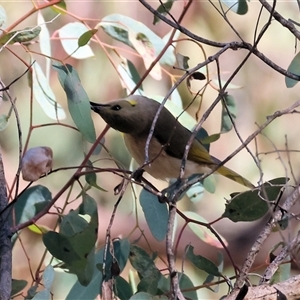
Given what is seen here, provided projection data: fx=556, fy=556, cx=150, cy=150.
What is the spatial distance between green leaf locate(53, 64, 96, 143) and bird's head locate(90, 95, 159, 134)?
23 cm

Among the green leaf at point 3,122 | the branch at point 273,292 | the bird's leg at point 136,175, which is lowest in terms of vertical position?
the branch at point 273,292

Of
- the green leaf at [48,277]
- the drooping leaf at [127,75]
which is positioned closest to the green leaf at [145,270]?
the green leaf at [48,277]

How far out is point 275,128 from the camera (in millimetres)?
2777

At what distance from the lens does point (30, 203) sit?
132cm

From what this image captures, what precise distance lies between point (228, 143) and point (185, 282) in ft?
5.36

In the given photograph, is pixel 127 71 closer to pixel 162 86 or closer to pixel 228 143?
pixel 162 86

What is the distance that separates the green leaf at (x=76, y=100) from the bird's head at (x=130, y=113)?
0.23 m

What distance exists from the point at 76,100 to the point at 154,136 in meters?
0.44

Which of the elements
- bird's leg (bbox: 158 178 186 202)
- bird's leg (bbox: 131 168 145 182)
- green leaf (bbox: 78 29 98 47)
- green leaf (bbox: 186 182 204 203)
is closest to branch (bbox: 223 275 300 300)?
bird's leg (bbox: 158 178 186 202)

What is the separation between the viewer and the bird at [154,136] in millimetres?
1373

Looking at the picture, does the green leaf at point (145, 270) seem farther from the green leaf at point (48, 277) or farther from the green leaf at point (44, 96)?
the green leaf at point (44, 96)

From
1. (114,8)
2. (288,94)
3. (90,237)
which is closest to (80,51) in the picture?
(90,237)

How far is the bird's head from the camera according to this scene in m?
1.34

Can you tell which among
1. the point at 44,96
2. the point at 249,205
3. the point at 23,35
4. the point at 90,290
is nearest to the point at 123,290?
the point at 90,290
